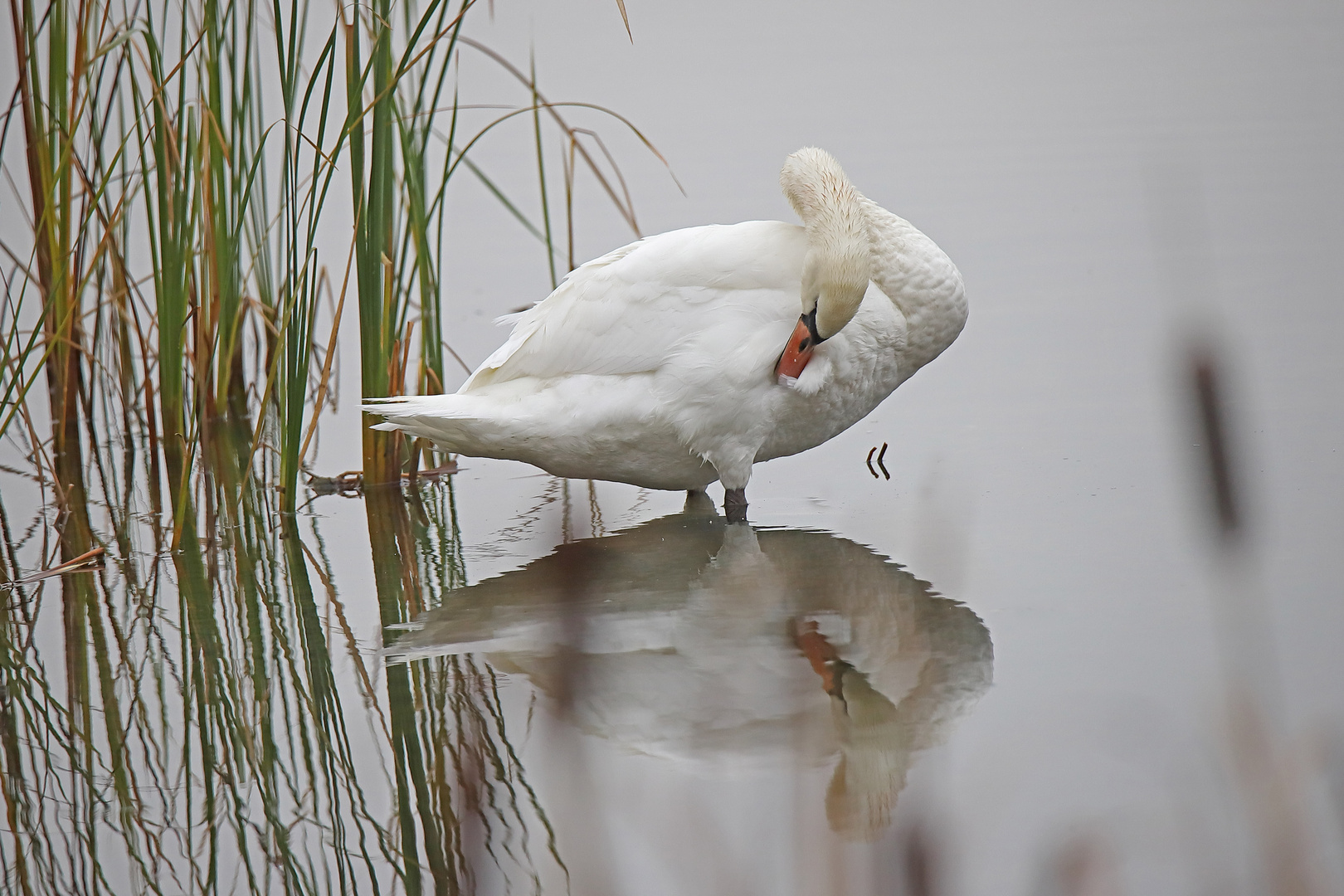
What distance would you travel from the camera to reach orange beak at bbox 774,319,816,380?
164 inches

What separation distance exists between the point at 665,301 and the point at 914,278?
2.60 feet

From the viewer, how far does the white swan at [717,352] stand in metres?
4.25

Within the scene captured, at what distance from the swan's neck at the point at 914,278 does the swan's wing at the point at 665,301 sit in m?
0.26

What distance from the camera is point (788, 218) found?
8500 mm

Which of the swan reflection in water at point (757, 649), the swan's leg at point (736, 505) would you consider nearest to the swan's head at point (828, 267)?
the swan's leg at point (736, 505)

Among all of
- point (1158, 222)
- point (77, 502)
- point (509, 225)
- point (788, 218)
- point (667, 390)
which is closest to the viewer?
point (667, 390)

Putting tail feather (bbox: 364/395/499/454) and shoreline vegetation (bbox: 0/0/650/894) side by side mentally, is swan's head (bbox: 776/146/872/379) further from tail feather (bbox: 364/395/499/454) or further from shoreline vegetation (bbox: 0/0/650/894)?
tail feather (bbox: 364/395/499/454)

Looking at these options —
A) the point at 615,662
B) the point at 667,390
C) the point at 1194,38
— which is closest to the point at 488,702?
the point at 615,662

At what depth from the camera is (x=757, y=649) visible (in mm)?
3363

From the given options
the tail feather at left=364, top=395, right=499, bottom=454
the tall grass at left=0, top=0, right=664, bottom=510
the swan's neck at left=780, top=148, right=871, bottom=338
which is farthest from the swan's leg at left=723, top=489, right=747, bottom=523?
the tall grass at left=0, top=0, right=664, bottom=510

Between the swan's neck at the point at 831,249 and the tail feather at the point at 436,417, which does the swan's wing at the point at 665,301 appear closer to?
the swan's neck at the point at 831,249

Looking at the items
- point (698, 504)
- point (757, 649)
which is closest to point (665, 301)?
point (698, 504)

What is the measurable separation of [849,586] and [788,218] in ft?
16.5

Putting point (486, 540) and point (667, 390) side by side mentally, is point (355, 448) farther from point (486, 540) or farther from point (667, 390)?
point (667, 390)
